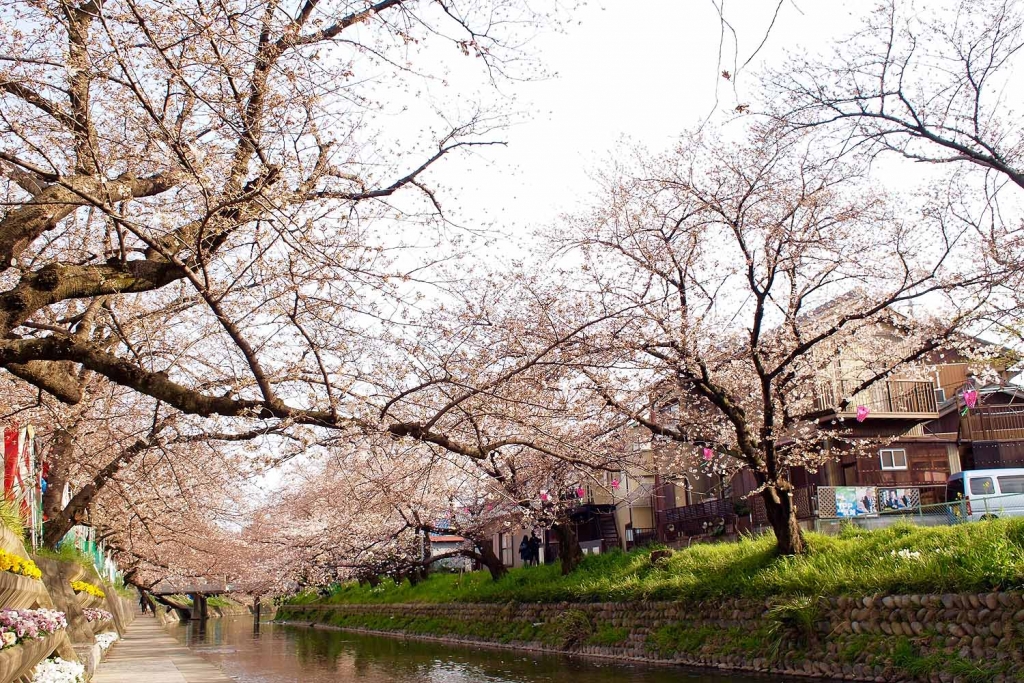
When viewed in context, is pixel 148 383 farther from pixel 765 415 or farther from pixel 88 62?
pixel 765 415

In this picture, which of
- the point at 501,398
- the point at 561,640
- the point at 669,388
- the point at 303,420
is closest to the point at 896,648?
the point at 669,388

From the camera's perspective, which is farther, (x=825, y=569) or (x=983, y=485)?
(x=983, y=485)

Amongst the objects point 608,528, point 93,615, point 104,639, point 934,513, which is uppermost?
point 934,513

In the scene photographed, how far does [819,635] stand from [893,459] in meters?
10.1

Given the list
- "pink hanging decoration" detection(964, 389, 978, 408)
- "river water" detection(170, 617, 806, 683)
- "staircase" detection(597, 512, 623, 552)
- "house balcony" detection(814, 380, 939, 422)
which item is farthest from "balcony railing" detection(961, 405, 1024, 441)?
"river water" detection(170, 617, 806, 683)

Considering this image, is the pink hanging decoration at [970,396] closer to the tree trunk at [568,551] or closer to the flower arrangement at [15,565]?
the tree trunk at [568,551]

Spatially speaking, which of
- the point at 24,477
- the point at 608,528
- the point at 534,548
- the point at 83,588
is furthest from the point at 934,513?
the point at 83,588

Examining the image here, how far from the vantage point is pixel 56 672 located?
8195 mm

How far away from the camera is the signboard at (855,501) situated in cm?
Result: 1844

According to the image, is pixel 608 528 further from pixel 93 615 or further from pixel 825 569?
pixel 93 615

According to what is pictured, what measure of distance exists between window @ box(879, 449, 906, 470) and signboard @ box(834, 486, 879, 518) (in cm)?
202

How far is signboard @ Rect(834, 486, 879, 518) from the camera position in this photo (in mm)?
18438

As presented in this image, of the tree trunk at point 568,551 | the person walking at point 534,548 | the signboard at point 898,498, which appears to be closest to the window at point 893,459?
the signboard at point 898,498

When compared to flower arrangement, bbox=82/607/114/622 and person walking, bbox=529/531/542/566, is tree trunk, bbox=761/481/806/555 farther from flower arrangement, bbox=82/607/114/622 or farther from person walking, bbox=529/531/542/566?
person walking, bbox=529/531/542/566
